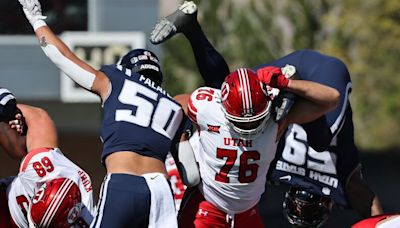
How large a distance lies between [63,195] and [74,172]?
35 cm

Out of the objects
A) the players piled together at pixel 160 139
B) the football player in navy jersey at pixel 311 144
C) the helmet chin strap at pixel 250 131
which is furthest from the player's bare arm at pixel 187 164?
the football player in navy jersey at pixel 311 144

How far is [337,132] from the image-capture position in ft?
21.0

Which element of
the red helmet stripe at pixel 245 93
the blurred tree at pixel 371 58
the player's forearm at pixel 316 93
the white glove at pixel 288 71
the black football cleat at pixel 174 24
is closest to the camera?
the red helmet stripe at pixel 245 93

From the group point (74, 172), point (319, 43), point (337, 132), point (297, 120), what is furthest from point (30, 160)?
point (319, 43)

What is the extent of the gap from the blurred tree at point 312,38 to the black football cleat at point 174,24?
12197 millimetres

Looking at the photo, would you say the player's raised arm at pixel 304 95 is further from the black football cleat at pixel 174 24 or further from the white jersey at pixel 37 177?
the white jersey at pixel 37 177

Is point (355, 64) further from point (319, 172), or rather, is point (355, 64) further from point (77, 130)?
point (319, 172)

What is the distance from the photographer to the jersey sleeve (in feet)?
18.1

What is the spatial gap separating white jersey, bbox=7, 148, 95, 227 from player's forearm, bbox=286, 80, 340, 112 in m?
1.21

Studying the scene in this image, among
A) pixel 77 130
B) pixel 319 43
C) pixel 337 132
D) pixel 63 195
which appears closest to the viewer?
pixel 63 195

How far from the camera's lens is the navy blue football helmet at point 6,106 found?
5742 millimetres

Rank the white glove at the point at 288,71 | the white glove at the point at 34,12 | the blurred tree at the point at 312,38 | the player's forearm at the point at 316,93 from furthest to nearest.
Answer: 1. the blurred tree at the point at 312,38
2. the white glove at the point at 288,71
3. the white glove at the point at 34,12
4. the player's forearm at the point at 316,93

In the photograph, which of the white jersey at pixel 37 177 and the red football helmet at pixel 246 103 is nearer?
the red football helmet at pixel 246 103

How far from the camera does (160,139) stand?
18.2 ft
